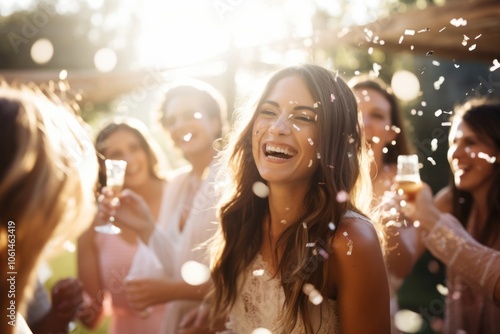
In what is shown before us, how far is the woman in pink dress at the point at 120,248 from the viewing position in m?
3.49

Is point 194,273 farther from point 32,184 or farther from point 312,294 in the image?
point 32,184

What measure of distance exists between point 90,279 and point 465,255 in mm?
2531

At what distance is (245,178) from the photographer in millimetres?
2537

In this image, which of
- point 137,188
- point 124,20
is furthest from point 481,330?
point 124,20

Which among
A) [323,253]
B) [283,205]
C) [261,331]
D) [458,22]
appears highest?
[458,22]

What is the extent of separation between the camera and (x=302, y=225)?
222 cm

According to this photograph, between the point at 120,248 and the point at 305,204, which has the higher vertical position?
the point at 305,204

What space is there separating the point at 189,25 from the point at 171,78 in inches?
75.3

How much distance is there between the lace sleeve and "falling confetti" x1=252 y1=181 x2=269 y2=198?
0.86 meters

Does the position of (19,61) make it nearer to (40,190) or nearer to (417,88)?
(417,88)

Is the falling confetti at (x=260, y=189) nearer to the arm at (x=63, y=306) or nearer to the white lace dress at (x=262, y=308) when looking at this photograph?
the white lace dress at (x=262, y=308)

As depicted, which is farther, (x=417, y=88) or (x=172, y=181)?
(x=417, y=88)

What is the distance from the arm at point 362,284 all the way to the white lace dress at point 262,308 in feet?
0.34

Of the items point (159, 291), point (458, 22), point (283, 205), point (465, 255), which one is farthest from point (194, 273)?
point (458, 22)
